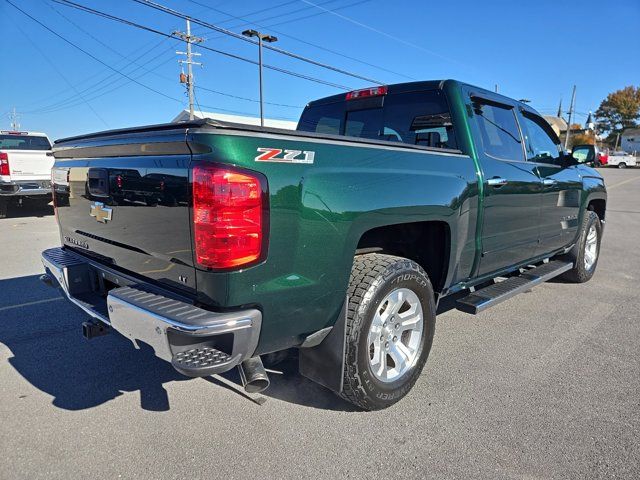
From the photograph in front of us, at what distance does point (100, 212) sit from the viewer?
269cm

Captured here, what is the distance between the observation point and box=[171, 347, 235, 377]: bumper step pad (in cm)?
189

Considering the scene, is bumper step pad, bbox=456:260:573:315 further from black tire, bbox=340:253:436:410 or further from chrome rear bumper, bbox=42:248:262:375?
chrome rear bumper, bbox=42:248:262:375

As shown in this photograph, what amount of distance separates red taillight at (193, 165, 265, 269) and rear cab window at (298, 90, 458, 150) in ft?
6.53

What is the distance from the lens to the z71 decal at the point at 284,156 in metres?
1.99

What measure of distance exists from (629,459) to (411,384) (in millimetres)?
1170

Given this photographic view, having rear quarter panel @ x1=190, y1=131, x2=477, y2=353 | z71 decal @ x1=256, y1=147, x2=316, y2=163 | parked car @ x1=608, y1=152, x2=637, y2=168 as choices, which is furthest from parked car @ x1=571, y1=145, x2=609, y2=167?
parked car @ x1=608, y1=152, x2=637, y2=168

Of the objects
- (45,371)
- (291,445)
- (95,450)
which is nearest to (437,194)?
(291,445)

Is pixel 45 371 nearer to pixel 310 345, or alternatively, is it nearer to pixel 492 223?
pixel 310 345

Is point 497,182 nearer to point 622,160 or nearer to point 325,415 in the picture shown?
point 325,415

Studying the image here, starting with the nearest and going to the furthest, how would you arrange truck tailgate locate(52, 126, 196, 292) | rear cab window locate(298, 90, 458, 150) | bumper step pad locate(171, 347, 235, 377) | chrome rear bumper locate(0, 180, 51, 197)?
bumper step pad locate(171, 347, 235, 377), truck tailgate locate(52, 126, 196, 292), rear cab window locate(298, 90, 458, 150), chrome rear bumper locate(0, 180, 51, 197)

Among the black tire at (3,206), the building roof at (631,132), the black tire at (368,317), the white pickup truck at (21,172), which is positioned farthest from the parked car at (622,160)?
the black tire at (368,317)

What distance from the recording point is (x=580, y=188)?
507cm

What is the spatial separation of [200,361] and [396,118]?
269cm

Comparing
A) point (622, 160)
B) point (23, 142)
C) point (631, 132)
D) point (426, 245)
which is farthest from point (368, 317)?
point (631, 132)
